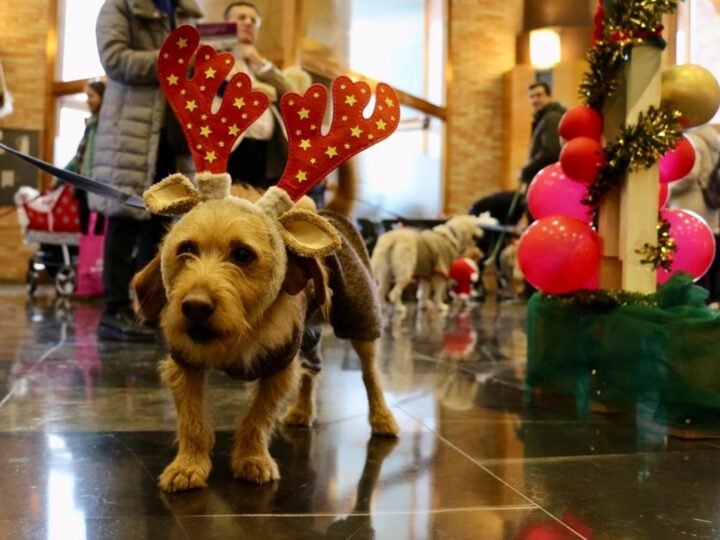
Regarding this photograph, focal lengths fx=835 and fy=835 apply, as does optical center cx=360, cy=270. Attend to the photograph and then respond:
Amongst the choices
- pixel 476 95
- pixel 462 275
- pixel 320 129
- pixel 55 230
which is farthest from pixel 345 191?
pixel 476 95

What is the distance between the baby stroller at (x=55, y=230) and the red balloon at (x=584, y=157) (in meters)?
5.16

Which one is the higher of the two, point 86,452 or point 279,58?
point 279,58

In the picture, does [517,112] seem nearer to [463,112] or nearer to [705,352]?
[463,112]

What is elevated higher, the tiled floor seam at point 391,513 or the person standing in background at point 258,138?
the person standing in background at point 258,138

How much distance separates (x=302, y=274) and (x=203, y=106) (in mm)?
464

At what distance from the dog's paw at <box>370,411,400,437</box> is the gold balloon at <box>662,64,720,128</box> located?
4.79 feet

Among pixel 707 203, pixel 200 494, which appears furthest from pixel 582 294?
pixel 707 203

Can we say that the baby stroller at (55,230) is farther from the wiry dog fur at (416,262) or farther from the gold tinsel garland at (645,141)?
the gold tinsel garland at (645,141)

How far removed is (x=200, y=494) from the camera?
1764 mm

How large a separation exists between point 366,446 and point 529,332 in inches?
47.8

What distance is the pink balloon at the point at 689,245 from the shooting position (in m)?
2.97

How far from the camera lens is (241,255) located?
5.62ft

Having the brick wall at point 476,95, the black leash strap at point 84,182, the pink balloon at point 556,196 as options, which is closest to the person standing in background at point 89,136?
the black leash strap at point 84,182

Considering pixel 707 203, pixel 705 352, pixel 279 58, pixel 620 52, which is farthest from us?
pixel 279 58
